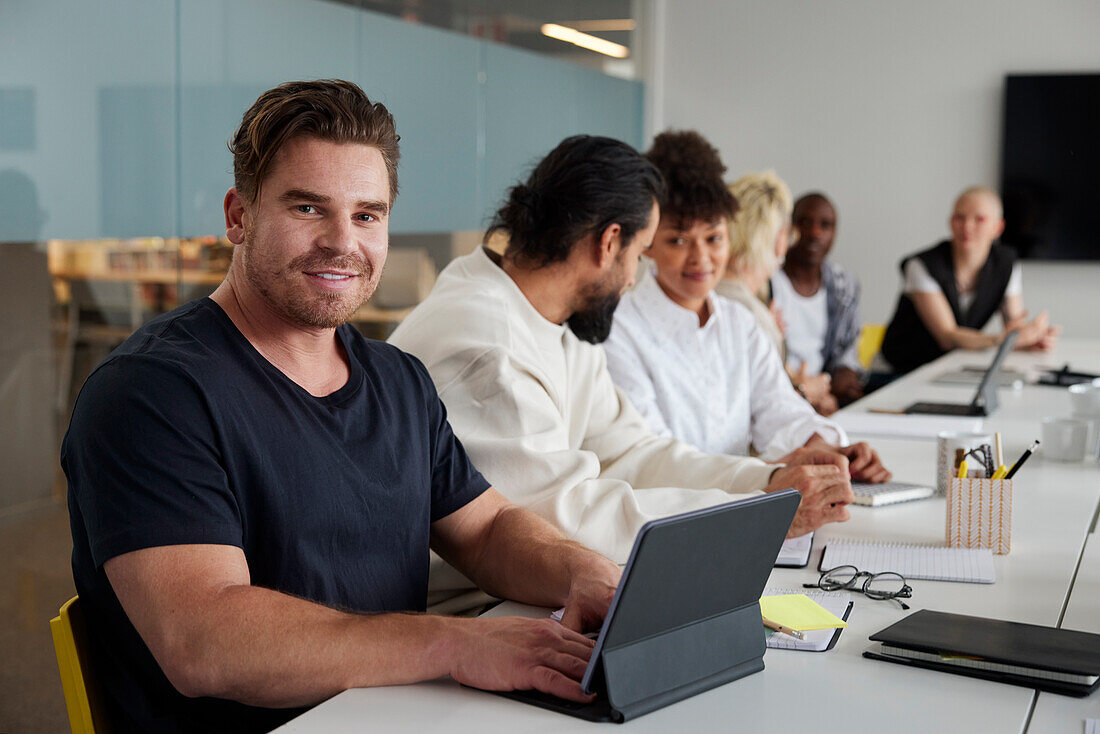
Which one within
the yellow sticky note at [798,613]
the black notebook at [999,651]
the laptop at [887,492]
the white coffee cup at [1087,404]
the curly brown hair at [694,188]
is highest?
the curly brown hair at [694,188]

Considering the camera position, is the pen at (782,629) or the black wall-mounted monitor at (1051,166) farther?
the black wall-mounted monitor at (1051,166)

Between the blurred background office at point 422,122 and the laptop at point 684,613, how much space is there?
1351 mm

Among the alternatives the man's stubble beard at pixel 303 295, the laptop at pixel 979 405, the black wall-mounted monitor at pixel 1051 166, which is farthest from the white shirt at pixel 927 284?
the man's stubble beard at pixel 303 295

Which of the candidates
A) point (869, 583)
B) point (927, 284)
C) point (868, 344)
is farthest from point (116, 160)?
point (868, 344)

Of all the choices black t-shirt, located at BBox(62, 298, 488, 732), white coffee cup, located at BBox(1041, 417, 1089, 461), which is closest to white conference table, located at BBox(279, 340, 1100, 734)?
black t-shirt, located at BBox(62, 298, 488, 732)

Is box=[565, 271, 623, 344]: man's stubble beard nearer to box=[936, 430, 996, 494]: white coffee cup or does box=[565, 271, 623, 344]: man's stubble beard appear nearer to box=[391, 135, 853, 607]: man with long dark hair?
box=[391, 135, 853, 607]: man with long dark hair

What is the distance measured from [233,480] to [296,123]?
0.44 meters

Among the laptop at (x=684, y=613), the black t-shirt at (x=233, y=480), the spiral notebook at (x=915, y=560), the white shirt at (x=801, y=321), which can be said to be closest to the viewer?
the laptop at (x=684, y=613)

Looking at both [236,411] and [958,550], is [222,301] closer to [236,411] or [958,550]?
[236,411]

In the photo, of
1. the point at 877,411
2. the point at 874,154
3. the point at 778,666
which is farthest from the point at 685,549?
the point at 874,154

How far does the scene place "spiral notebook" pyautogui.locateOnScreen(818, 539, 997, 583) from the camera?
1571 mm

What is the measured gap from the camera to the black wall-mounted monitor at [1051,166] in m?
6.47

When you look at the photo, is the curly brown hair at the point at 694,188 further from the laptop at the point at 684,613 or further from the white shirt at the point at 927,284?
the white shirt at the point at 927,284

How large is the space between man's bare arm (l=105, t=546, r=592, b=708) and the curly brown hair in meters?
1.76
